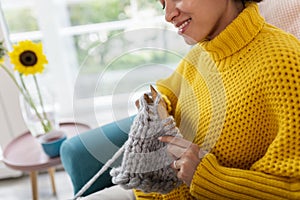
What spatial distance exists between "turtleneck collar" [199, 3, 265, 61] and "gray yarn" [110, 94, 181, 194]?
0.18m

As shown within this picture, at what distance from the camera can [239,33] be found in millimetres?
774

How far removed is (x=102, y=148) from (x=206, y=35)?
0.34 m

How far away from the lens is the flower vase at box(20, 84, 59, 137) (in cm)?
143

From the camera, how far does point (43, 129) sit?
1.45 m

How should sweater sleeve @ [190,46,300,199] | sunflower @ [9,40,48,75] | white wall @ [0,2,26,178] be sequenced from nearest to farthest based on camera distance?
1. sweater sleeve @ [190,46,300,199]
2. sunflower @ [9,40,48,75]
3. white wall @ [0,2,26,178]

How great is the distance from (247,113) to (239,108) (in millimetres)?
20

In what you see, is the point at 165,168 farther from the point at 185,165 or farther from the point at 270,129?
the point at 270,129

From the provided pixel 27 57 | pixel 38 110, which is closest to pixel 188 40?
pixel 27 57

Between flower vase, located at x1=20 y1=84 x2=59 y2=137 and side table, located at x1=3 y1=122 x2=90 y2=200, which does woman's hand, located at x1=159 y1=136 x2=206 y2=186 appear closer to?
side table, located at x1=3 y1=122 x2=90 y2=200

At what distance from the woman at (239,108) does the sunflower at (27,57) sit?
0.63 metres

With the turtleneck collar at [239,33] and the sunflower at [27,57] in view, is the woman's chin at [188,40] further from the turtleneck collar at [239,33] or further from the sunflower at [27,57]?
the sunflower at [27,57]

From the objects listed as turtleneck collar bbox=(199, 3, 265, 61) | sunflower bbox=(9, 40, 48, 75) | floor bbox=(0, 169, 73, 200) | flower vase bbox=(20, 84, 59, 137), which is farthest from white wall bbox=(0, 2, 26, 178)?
turtleneck collar bbox=(199, 3, 265, 61)

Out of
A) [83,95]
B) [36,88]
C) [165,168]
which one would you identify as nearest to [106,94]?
[83,95]

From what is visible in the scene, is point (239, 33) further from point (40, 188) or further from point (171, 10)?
point (40, 188)
